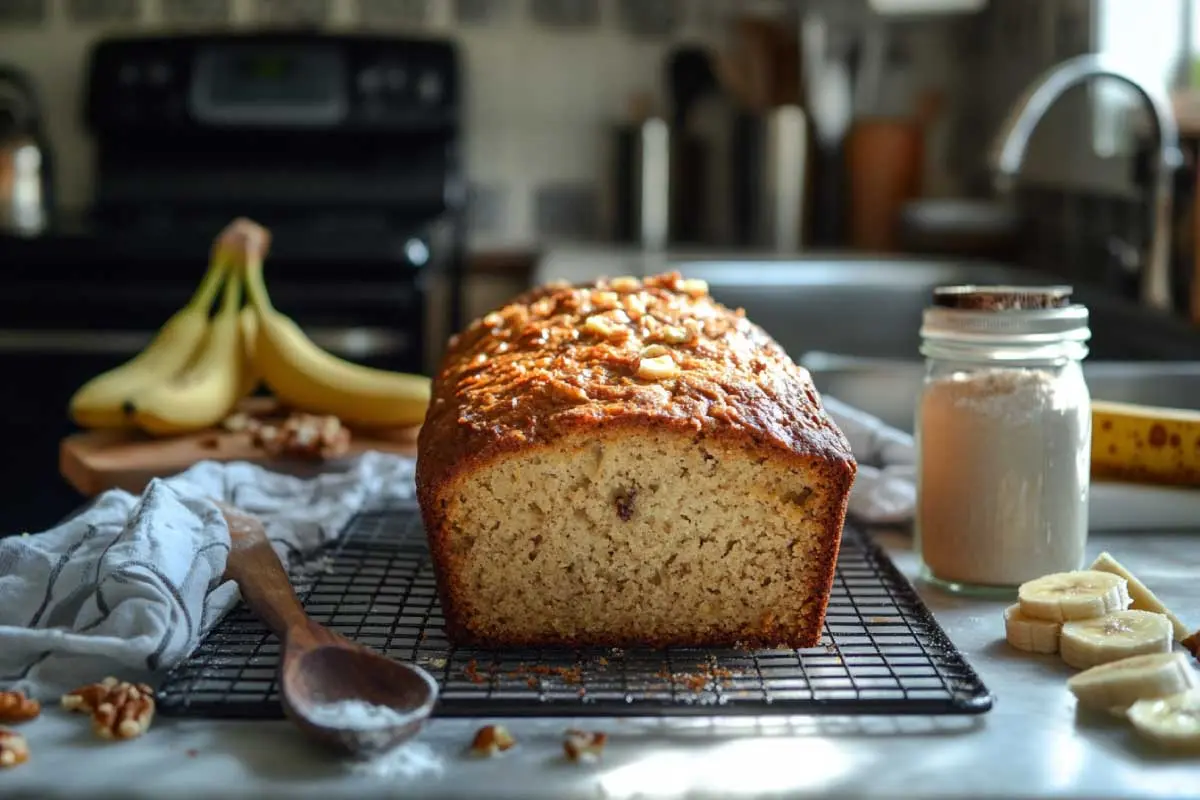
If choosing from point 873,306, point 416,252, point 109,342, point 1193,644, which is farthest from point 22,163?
point 1193,644

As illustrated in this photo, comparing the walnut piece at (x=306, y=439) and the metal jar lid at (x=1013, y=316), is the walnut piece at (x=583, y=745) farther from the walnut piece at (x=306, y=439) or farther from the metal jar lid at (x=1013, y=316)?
the walnut piece at (x=306, y=439)

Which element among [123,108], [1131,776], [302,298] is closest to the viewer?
[1131,776]

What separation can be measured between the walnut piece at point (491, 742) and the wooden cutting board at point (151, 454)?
0.80m

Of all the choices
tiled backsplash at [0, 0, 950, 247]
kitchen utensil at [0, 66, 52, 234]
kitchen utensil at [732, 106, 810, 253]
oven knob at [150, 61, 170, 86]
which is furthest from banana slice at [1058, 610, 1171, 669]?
oven knob at [150, 61, 170, 86]

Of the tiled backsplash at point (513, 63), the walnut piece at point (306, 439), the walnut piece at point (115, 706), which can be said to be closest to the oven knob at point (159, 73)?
the tiled backsplash at point (513, 63)

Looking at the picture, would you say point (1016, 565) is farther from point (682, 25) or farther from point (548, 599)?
point (682, 25)

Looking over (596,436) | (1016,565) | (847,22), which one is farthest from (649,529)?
(847,22)

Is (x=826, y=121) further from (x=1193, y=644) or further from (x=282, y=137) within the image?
(x=1193, y=644)

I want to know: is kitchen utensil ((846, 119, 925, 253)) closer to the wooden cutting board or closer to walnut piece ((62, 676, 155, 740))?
the wooden cutting board

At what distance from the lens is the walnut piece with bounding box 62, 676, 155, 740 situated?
804 millimetres

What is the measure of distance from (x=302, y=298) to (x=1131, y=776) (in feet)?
7.38

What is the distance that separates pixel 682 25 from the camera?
386 cm

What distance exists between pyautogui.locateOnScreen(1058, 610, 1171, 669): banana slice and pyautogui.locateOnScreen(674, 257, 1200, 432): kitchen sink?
1141 mm

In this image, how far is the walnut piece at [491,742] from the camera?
78 cm
